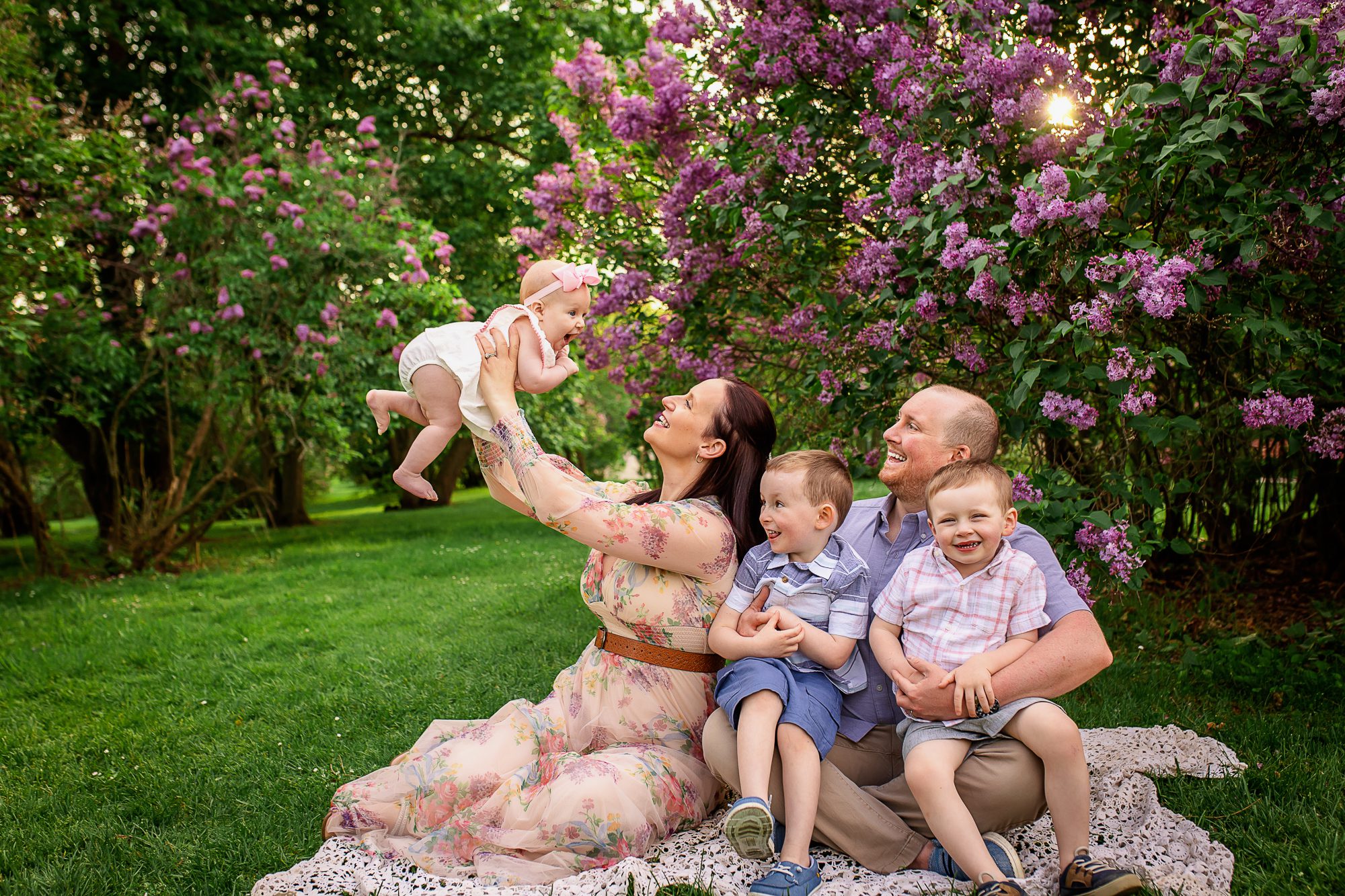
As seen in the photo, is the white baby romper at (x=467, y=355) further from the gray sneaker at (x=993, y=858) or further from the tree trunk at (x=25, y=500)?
the tree trunk at (x=25, y=500)

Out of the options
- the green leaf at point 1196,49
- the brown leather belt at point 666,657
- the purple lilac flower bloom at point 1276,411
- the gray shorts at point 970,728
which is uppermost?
the green leaf at point 1196,49

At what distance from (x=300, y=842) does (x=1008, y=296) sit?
9.08 feet

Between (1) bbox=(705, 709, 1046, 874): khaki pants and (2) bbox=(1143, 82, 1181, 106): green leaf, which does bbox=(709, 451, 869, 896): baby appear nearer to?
(1) bbox=(705, 709, 1046, 874): khaki pants

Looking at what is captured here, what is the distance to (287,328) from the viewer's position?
28.4 feet

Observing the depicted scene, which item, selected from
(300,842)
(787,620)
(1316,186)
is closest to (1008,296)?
(1316,186)

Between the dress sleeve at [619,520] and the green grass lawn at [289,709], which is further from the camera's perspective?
the green grass lawn at [289,709]

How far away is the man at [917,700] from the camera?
7.07ft

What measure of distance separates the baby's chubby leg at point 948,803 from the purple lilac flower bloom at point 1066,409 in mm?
1121

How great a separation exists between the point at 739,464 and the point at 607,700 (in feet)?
2.51

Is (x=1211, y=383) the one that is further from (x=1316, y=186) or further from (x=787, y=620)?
(x=787, y=620)

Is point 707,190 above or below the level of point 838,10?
below

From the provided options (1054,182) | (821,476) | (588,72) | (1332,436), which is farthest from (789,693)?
(588,72)

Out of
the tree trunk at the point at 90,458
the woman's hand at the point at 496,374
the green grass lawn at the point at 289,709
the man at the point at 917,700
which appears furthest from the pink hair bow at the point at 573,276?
the tree trunk at the point at 90,458

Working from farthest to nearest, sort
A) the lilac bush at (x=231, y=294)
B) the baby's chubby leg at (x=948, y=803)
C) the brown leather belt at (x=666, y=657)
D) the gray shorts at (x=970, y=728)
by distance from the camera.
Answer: the lilac bush at (x=231, y=294), the brown leather belt at (x=666, y=657), the gray shorts at (x=970, y=728), the baby's chubby leg at (x=948, y=803)
